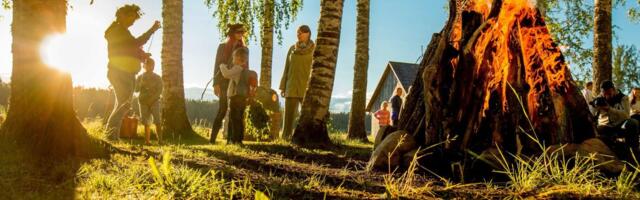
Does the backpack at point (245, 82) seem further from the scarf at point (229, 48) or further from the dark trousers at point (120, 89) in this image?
the dark trousers at point (120, 89)

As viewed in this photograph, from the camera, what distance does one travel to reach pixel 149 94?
25.5 feet

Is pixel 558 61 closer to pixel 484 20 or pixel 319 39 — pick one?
pixel 484 20

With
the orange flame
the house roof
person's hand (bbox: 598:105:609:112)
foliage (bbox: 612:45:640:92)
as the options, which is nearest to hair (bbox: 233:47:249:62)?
the orange flame

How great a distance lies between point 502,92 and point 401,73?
26881 mm

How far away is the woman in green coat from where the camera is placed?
27.0 ft

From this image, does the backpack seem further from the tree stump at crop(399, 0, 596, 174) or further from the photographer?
the photographer

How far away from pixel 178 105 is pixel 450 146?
7226mm

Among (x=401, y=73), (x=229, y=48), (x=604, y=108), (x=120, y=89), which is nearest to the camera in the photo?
(x=604, y=108)

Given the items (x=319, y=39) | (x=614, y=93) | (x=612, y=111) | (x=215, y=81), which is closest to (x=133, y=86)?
(x=215, y=81)

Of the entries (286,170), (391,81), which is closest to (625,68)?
(391,81)

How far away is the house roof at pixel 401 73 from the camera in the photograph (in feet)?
98.0

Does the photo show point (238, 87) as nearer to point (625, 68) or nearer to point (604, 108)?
point (604, 108)

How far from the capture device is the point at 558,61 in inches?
175

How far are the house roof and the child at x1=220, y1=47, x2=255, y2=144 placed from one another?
22.2 metres
